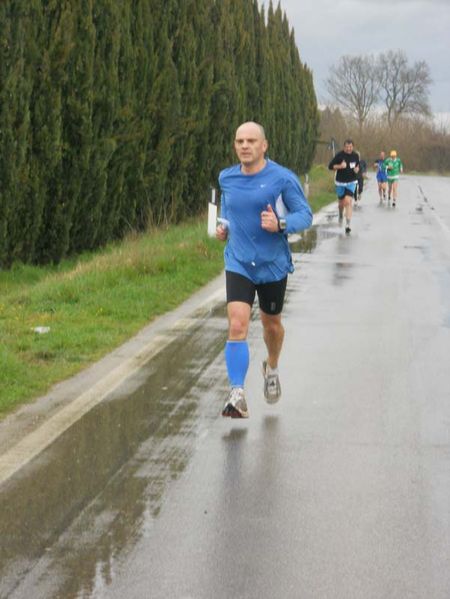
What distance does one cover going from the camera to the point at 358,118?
401ft

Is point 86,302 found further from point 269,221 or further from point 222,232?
point 269,221

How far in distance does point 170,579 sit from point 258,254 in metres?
3.48

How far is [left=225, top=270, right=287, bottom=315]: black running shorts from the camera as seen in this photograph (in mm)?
8039

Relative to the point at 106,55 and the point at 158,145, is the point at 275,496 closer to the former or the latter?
the point at 106,55

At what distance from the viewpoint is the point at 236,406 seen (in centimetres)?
782

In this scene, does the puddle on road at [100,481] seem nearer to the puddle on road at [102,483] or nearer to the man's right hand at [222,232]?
the puddle on road at [102,483]

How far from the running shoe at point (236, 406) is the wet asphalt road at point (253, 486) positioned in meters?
0.07

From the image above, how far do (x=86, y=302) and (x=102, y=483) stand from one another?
22.5ft

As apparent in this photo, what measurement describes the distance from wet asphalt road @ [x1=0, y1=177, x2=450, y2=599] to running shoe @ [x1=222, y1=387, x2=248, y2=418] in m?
0.07

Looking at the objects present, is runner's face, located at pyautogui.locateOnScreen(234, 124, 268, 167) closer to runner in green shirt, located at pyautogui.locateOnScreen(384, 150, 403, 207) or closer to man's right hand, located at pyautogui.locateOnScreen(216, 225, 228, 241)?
man's right hand, located at pyautogui.locateOnScreen(216, 225, 228, 241)

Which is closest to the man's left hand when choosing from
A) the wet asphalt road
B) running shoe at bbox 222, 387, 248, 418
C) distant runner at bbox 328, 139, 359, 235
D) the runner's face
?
the runner's face

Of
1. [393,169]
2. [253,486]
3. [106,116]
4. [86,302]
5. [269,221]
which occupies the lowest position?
[393,169]

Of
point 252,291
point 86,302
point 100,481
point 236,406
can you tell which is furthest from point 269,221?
point 86,302

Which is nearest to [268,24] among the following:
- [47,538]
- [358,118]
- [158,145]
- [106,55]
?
[158,145]
